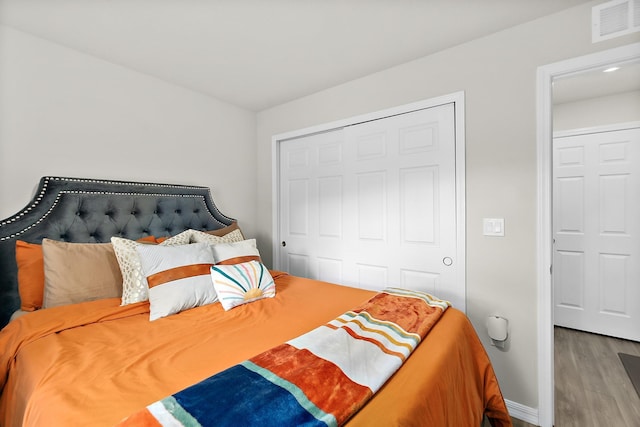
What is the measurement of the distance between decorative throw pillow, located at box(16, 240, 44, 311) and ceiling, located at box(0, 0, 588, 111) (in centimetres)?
133

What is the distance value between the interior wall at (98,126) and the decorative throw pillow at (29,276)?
31 centimetres

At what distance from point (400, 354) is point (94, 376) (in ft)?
3.47

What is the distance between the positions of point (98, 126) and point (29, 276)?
3.57 ft

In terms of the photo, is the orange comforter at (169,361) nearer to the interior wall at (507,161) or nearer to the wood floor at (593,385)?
the interior wall at (507,161)

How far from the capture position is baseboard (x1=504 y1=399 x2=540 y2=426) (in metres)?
1.77

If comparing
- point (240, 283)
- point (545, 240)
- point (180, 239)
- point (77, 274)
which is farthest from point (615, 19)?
point (77, 274)

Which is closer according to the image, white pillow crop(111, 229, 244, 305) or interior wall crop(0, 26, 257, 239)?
white pillow crop(111, 229, 244, 305)

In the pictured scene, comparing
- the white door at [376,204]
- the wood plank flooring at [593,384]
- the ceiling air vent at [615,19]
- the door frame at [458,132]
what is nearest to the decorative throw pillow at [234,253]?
the white door at [376,204]

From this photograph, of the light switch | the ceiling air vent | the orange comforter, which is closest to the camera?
the orange comforter

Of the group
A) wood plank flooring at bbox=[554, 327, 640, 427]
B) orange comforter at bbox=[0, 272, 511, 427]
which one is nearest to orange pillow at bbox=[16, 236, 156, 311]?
orange comforter at bbox=[0, 272, 511, 427]

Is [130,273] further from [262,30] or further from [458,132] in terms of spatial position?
[458,132]

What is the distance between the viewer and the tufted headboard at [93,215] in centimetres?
164

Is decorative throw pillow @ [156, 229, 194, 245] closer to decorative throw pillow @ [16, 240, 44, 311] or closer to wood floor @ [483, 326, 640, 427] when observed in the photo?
decorative throw pillow @ [16, 240, 44, 311]

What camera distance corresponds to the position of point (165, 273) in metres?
1.61
